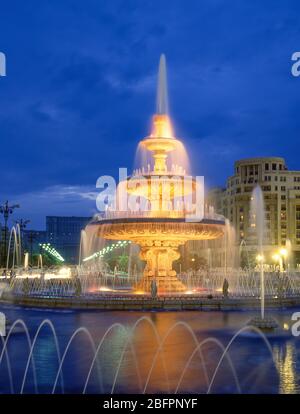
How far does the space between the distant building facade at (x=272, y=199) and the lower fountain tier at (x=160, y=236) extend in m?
93.9

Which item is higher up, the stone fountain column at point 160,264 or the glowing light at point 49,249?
the glowing light at point 49,249

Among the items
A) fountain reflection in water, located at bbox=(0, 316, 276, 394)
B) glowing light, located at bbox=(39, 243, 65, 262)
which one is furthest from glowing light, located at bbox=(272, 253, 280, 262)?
fountain reflection in water, located at bbox=(0, 316, 276, 394)

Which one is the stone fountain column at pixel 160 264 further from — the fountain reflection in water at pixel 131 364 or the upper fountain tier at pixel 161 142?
the fountain reflection in water at pixel 131 364

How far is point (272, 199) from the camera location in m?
126

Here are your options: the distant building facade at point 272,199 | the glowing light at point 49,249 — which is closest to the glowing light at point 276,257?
the distant building facade at point 272,199

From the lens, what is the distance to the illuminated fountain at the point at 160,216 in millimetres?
29000

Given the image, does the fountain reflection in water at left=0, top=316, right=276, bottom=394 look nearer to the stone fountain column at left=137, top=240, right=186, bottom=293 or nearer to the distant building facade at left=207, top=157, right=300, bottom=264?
the stone fountain column at left=137, top=240, right=186, bottom=293

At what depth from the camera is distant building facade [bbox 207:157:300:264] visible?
124906 mm

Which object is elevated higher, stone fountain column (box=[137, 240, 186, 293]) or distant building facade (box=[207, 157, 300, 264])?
distant building facade (box=[207, 157, 300, 264])

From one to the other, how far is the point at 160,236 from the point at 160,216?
4.13ft

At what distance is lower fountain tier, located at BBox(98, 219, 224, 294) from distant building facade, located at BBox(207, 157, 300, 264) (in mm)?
93931

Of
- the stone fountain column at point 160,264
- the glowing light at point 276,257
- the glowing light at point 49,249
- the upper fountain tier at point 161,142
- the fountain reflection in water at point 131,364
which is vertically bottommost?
the fountain reflection in water at point 131,364
